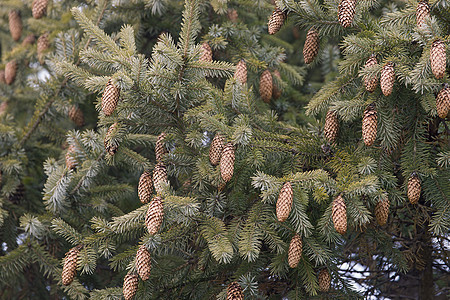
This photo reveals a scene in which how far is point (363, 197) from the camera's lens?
2.53 meters

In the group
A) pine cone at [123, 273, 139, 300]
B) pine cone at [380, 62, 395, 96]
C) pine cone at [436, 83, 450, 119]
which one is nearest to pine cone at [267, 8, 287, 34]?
pine cone at [380, 62, 395, 96]

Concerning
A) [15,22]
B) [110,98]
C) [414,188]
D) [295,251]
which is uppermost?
[110,98]

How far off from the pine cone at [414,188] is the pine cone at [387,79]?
1.55 feet

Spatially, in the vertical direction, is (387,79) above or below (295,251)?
above

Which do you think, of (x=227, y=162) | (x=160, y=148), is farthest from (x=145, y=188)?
(x=227, y=162)

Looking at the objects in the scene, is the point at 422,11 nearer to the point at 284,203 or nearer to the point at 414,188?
the point at 414,188

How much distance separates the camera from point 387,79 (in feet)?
7.55

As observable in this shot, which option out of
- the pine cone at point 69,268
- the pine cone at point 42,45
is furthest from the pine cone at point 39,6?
the pine cone at point 69,268

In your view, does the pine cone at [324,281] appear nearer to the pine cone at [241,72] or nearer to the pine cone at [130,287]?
the pine cone at [130,287]

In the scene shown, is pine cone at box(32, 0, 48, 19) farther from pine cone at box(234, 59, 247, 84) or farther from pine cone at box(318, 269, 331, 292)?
pine cone at box(318, 269, 331, 292)

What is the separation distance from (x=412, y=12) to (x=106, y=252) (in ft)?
6.89

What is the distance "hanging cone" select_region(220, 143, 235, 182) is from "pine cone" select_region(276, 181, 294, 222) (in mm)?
264

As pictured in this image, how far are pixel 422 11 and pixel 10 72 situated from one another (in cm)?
344

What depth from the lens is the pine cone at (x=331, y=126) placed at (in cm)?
261
